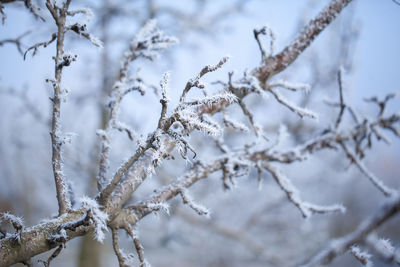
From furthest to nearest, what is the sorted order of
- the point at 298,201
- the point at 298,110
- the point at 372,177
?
the point at 372,177 < the point at 298,201 < the point at 298,110

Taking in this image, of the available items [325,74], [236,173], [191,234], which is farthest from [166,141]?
[191,234]

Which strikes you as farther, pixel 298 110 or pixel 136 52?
pixel 136 52

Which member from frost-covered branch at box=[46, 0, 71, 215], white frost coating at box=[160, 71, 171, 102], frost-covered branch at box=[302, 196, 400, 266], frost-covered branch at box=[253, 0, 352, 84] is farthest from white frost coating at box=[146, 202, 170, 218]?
frost-covered branch at box=[253, 0, 352, 84]

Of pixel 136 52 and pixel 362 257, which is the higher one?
pixel 136 52

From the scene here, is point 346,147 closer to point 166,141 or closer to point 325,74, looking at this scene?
point 166,141

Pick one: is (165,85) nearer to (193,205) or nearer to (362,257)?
(193,205)

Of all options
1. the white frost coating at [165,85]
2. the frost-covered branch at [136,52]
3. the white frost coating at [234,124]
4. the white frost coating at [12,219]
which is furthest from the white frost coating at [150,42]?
the white frost coating at [12,219]

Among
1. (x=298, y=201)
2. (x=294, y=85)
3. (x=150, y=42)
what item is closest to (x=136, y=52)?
(x=150, y=42)

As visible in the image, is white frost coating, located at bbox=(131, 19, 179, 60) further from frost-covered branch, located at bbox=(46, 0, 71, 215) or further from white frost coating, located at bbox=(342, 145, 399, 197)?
white frost coating, located at bbox=(342, 145, 399, 197)

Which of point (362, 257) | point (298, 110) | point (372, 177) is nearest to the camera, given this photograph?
point (362, 257)

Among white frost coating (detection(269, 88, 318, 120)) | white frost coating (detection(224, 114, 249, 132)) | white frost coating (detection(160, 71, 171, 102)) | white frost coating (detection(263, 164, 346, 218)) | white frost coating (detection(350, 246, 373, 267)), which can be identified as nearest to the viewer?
white frost coating (detection(160, 71, 171, 102))

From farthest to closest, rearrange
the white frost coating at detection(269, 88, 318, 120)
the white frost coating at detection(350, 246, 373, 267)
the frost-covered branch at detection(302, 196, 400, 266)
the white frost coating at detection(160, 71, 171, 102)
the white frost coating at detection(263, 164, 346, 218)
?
the white frost coating at detection(263, 164, 346, 218), the white frost coating at detection(269, 88, 318, 120), the white frost coating at detection(350, 246, 373, 267), the white frost coating at detection(160, 71, 171, 102), the frost-covered branch at detection(302, 196, 400, 266)

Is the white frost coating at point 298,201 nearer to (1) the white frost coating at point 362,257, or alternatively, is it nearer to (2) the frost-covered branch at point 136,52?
(1) the white frost coating at point 362,257
